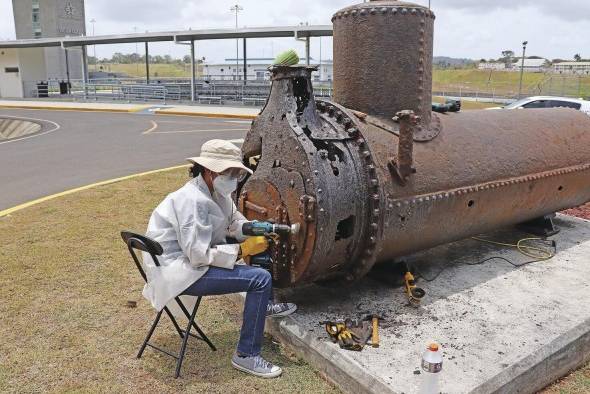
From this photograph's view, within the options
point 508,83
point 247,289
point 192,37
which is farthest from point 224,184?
point 508,83

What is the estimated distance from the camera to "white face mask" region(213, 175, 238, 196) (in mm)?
3422

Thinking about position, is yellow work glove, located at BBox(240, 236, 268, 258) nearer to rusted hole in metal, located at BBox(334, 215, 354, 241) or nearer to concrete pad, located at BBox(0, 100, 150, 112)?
rusted hole in metal, located at BBox(334, 215, 354, 241)

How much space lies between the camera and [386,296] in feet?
14.6

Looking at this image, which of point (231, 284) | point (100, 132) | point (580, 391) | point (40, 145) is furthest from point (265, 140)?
point (100, 132)

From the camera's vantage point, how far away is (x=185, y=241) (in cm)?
326

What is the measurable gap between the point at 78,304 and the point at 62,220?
8.66ft

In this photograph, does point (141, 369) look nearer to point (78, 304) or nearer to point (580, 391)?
point (78, 304)

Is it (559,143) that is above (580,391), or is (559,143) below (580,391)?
above

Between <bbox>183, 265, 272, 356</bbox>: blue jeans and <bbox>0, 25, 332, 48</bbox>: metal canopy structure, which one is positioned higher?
<bbox>0, 25, 332, 48</bbox>: metal canopy structure

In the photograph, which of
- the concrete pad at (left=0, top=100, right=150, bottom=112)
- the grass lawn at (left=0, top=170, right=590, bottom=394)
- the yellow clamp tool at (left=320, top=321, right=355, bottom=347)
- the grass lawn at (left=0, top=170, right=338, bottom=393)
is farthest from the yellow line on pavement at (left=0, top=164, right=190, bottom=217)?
the concrete pad at (left=0, top=100, right=150, bottom=112)

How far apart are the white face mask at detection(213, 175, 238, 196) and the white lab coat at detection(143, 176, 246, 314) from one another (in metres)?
0.05

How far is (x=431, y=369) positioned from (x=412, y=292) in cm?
131

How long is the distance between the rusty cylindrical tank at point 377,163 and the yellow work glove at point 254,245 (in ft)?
0.28

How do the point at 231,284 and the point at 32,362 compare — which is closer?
the point at 231,284
